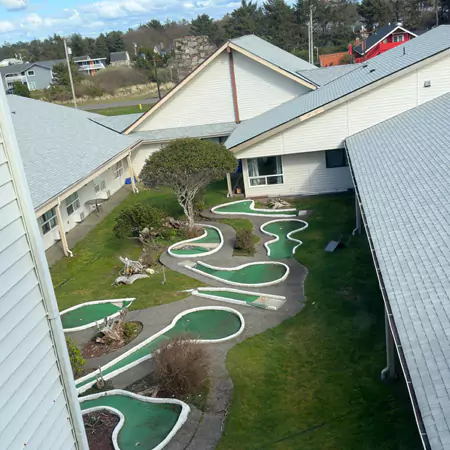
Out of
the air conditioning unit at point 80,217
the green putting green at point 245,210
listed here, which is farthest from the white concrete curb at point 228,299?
the air conditioning unit at point 80,217

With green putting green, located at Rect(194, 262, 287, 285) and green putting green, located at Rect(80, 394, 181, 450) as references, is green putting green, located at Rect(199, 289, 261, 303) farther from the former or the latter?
green putting green, located at Rect(80, 394, 181, 450)

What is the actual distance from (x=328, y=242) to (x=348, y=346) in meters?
7.56

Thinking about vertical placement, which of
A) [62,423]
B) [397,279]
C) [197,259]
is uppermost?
[62,423]

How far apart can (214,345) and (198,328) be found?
1.28 m

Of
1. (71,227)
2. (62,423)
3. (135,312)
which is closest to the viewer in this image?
(62,423)

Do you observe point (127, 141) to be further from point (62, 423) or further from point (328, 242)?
point (62, 423)

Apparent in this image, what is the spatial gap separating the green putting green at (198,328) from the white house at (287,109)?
1181cm

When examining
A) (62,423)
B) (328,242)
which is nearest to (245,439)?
(62,423)

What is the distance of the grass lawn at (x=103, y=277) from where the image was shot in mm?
17469

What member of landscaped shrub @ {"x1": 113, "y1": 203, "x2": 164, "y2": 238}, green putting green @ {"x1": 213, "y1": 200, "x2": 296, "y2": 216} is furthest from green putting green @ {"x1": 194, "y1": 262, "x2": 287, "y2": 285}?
green putting green @ {"x1": 213, "y1": 200, "x2": 296, "y2": 216}

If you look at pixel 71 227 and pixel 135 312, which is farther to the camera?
pixel 71 227

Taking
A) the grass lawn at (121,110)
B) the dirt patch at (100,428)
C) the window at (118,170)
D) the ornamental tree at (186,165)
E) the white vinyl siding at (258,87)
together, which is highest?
the white vinyl siding at (258,87)

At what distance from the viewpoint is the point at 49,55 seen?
127625mm

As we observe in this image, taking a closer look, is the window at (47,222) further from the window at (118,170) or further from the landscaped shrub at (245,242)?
the window at (118,170)
